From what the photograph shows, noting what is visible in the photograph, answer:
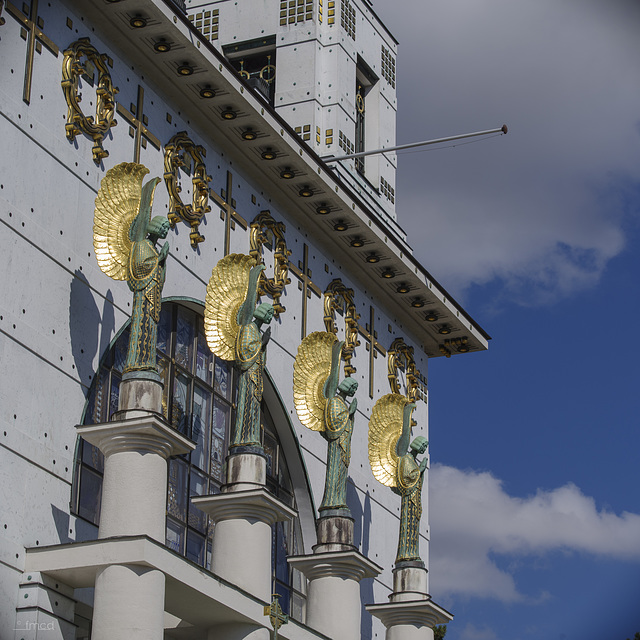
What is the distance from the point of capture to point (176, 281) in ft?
73.5

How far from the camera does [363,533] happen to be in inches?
1035

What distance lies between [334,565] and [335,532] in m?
0.50

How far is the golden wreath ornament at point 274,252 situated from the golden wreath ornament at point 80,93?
3.88 meters

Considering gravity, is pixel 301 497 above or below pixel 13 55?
below

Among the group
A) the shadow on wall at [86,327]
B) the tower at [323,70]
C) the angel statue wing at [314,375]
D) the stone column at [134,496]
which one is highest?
the tower at [323,70]

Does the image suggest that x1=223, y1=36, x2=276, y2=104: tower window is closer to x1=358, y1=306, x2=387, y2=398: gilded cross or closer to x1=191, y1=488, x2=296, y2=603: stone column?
x1=358, y1=306, x2=387, y2=398: gilded cross

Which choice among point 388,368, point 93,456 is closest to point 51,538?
point 93,456

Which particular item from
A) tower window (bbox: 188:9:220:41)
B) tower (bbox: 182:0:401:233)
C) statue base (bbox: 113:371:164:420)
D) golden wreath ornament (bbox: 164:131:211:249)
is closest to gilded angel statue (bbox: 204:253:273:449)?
golden wreath ornament (bbox: 164:131:211:249)

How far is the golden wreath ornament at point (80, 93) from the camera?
67.7ft

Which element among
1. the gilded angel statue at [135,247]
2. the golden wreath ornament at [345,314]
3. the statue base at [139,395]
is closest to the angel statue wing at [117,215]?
the gilded angel statue at [135,247]

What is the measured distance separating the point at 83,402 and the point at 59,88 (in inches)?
166

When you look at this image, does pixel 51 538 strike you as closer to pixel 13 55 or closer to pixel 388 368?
pixel 13 55

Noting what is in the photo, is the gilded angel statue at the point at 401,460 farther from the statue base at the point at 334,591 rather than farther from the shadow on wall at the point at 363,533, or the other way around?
the statue base at the point at 334,591

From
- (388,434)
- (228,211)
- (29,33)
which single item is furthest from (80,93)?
(388,434)
